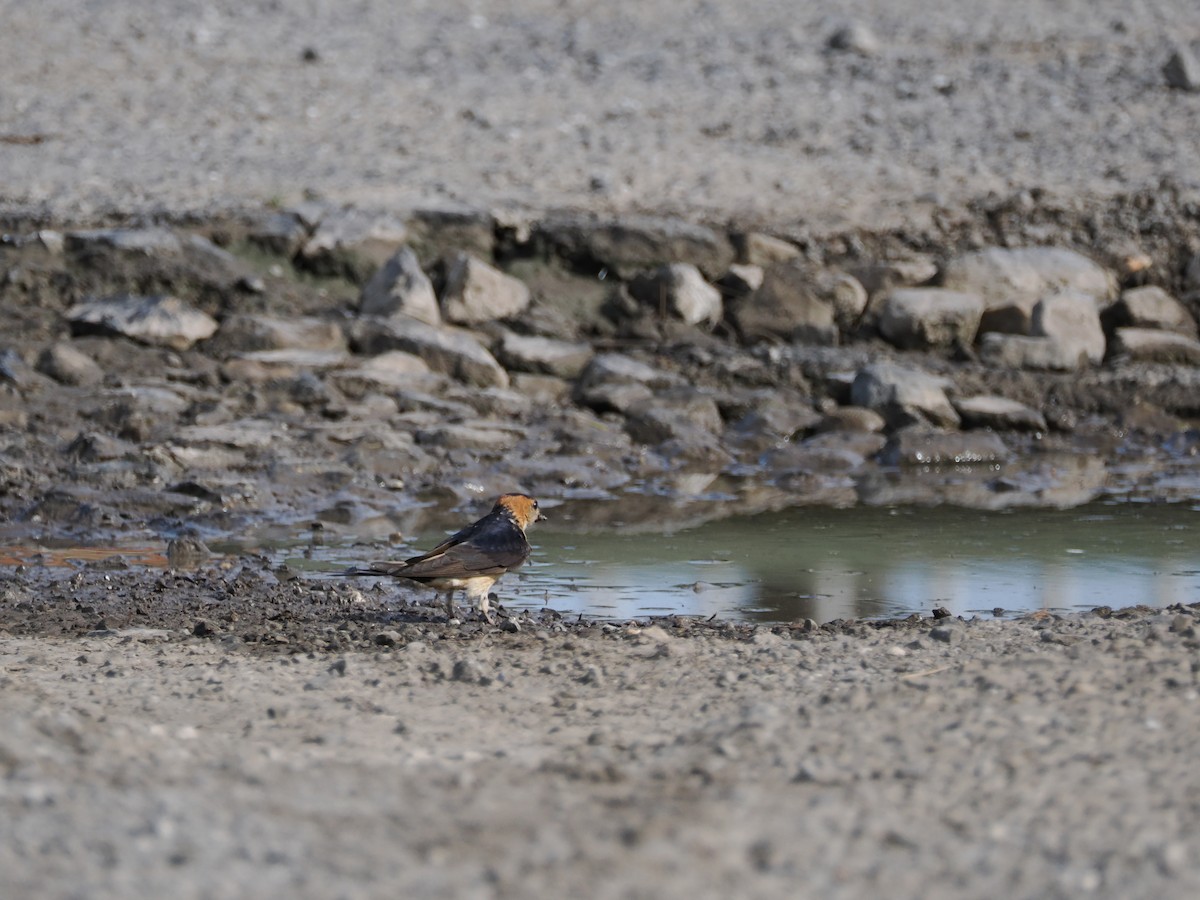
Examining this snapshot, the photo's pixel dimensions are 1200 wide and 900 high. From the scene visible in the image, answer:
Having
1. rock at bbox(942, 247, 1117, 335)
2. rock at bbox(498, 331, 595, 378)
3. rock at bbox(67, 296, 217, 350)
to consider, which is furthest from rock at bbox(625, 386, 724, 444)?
rock at bbox(67, 296, 217, 350)

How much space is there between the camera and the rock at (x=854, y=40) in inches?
762

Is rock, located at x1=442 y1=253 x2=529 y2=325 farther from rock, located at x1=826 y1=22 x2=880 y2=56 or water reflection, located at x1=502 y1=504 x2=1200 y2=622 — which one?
rock, located at x1=826 y1=22 x2=880 y2=56

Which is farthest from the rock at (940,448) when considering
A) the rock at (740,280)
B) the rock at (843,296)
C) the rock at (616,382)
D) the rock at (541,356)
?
the rock at (541,356)

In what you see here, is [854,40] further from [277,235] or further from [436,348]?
[436,348]

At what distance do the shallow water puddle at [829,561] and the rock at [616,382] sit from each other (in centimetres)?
236

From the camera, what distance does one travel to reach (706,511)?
1023 centimetres

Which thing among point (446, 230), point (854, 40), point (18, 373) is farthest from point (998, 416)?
point (854, 40)

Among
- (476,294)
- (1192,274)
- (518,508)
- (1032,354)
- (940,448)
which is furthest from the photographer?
(1192,274)

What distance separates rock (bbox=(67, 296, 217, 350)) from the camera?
1217 cm

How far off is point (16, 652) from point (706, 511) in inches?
199

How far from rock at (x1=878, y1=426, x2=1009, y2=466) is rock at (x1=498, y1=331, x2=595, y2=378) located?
9.06 ft

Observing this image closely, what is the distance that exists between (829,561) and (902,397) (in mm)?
4085

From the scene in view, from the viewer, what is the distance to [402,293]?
1289 cm

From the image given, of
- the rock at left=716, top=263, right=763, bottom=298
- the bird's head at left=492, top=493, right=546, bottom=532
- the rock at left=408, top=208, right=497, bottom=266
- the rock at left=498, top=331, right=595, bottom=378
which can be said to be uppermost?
the rock at left=408, top=208, right=497, bottom=266
